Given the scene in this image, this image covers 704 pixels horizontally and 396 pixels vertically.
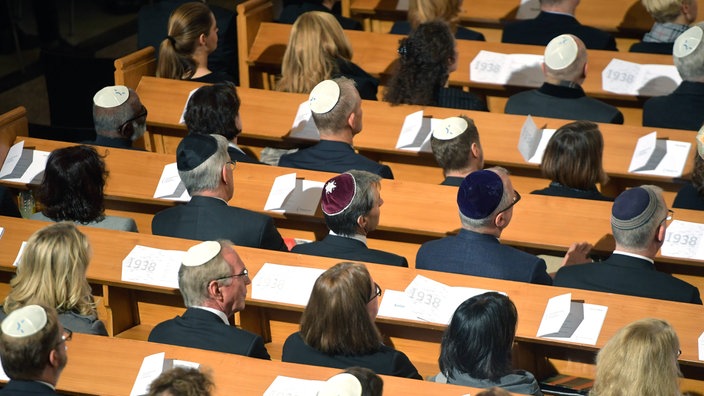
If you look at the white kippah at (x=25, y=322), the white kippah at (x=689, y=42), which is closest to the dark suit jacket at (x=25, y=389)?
the white kippah at (x=25, y=322)

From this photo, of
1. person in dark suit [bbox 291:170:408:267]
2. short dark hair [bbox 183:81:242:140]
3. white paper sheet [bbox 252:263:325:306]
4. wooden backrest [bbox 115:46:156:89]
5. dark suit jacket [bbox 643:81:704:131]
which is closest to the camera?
white paper sheet [bbox 252:263:325:306]

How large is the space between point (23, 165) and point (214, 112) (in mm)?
1041

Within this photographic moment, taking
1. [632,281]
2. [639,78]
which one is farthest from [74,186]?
[639,78]

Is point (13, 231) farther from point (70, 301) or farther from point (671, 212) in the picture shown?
point (671, 212)

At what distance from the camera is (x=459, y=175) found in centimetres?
511

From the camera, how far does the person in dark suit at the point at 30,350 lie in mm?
3371

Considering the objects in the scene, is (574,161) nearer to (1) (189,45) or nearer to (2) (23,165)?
(1) (189,45)

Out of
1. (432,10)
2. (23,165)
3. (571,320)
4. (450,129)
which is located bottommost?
(23,165)

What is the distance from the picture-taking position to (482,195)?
14.6ft

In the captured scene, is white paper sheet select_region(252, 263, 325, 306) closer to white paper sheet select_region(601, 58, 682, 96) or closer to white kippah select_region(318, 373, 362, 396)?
white kippah select_region(318, 373, 362, 396)

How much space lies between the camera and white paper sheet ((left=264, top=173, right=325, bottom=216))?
5.13 m

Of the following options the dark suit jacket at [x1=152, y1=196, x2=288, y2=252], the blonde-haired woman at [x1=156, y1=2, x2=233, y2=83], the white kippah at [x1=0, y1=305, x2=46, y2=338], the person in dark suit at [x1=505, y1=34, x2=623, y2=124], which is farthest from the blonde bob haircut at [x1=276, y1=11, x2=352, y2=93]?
the white kippah at [x1=0, y1=305, x2=46, y2=338]

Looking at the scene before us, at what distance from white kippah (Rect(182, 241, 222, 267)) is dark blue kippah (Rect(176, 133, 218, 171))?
81 cm

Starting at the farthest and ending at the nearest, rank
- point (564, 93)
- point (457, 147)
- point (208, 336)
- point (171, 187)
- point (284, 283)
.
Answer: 1. point (564, 93)
2. point (171, 187)
3. point (457, 147)
4. point (284, 283)
5. point (208, 336)
